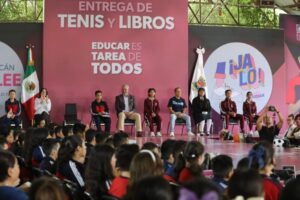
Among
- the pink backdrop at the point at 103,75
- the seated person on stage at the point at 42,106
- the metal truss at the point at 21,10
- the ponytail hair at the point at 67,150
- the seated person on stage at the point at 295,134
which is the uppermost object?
the metal truss at the point at 21,10

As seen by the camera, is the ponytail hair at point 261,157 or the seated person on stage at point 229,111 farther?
the seated person on stage at point 229,111

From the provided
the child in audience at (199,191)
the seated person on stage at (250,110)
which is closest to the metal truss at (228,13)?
the seated person on stage at (250,110)

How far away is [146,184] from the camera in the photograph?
1.88m

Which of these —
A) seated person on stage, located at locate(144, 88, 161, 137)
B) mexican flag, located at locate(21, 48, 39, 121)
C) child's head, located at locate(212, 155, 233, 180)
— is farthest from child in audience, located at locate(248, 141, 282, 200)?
mexican flag, located at locate(21, 48, 39, 121)

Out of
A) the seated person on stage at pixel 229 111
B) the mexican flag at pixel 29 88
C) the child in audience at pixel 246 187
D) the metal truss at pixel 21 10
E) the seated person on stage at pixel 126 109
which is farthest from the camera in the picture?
the metal truss at pixel 21 10

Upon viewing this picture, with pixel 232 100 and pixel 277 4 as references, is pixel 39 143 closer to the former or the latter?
pixel 232 100

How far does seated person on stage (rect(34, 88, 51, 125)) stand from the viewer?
1210 centimetres

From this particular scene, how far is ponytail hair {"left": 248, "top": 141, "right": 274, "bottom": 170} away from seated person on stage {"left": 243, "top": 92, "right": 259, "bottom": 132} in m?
9.54

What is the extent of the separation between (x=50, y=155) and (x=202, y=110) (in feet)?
26.0

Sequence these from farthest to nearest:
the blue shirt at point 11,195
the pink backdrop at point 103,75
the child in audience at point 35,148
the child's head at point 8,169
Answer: the pink backdrop at point 103,75, the child in audience at point 35,148, the child's head at point 8,169, the blue shirt at point 11,195

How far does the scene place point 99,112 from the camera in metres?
12.1

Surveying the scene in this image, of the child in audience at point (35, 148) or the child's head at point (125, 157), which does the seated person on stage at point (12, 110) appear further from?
the child's head at point (125, 157)

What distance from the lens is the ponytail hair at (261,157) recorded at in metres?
3.51

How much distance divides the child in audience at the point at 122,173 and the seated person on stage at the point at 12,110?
28.5ft
